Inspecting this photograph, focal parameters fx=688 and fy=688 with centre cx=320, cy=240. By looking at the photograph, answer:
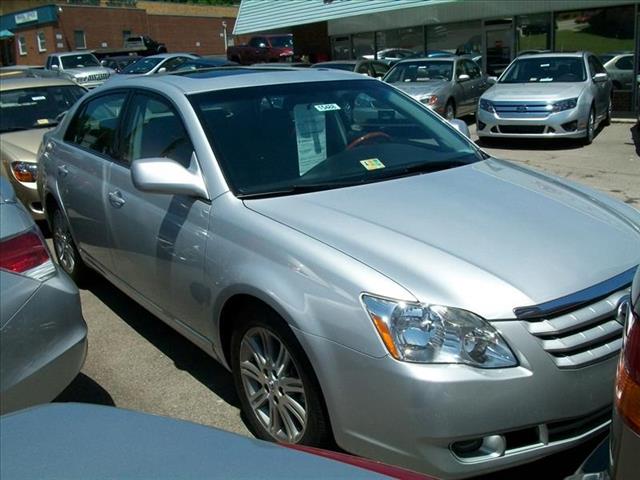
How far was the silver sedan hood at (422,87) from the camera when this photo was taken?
14.0 metres

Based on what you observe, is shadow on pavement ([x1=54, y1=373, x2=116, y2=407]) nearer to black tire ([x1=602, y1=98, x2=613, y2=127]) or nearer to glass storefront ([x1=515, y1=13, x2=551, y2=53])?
black tire ([x1=602, y1=98, x2=613, y2=127])

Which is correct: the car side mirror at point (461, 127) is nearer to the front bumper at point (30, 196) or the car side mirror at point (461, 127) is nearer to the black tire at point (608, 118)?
the front bumper at point (30, 196)

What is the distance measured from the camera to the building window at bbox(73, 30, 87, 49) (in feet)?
158

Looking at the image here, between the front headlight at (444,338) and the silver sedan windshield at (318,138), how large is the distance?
1.11m

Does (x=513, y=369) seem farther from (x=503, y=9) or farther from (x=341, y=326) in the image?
(x=503, y=9)

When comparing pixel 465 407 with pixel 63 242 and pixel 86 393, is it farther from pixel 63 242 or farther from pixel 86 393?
pixel 63 242

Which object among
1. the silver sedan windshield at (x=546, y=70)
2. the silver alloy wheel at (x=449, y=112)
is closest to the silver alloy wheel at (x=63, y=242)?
the silver sedan windshield at (x=546, y=70)

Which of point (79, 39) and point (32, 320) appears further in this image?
point (79, 39)

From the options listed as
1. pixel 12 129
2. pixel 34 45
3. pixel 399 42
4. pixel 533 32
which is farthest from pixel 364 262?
pixel 34 45

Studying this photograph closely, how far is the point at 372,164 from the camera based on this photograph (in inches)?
144

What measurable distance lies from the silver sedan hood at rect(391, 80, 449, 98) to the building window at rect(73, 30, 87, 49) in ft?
130

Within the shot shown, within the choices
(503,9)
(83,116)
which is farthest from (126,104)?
(503,9)

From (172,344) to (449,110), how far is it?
37.2 feet

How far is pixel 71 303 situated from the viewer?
121 inches
